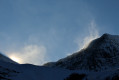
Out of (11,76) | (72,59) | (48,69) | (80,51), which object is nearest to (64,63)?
(72,59)

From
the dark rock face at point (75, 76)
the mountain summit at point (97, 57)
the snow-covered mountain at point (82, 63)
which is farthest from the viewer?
the mountain summit at point (97, 57)

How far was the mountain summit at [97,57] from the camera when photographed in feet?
295

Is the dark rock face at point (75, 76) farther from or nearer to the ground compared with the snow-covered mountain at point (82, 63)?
nearer to the ground

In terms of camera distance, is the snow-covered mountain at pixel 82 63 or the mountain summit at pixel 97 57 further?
the mountain summit at pixel 97 57

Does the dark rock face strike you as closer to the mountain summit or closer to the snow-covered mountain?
the snow-covered mountain

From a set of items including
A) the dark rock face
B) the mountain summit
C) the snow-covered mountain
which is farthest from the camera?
the mountain summit

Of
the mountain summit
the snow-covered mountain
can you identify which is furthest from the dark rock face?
the mountain summit

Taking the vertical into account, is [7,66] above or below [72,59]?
below

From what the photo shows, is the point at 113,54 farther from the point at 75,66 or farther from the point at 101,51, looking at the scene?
the point at 75,66

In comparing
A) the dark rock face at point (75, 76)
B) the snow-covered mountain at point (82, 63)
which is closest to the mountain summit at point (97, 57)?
the snow-covered mountain at point (82, 63)

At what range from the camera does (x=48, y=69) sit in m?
45.4

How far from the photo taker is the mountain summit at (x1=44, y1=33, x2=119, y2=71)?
8984 centimetres

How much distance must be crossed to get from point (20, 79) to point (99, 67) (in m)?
55.9

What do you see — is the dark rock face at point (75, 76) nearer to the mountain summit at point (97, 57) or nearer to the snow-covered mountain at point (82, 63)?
the snow-covered mountain at point (82, 63)
